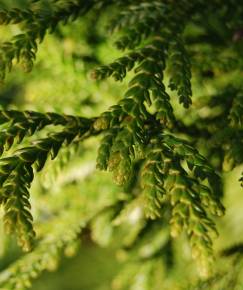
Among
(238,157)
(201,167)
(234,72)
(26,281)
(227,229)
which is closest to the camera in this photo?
(201,167)

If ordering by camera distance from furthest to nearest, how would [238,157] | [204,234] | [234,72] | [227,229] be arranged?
[227,229], [234,72], [238,157], [204,234]

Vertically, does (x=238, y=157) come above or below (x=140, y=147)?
below

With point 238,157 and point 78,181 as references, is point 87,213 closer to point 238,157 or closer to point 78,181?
point 78,181

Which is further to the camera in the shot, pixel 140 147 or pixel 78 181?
pixel 78 181

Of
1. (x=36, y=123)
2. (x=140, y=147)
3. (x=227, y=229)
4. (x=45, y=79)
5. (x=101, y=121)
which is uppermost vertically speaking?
(x=45, y=79)

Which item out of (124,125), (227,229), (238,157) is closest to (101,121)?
(124,125)

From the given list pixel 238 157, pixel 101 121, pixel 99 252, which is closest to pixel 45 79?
pixel 101 121
